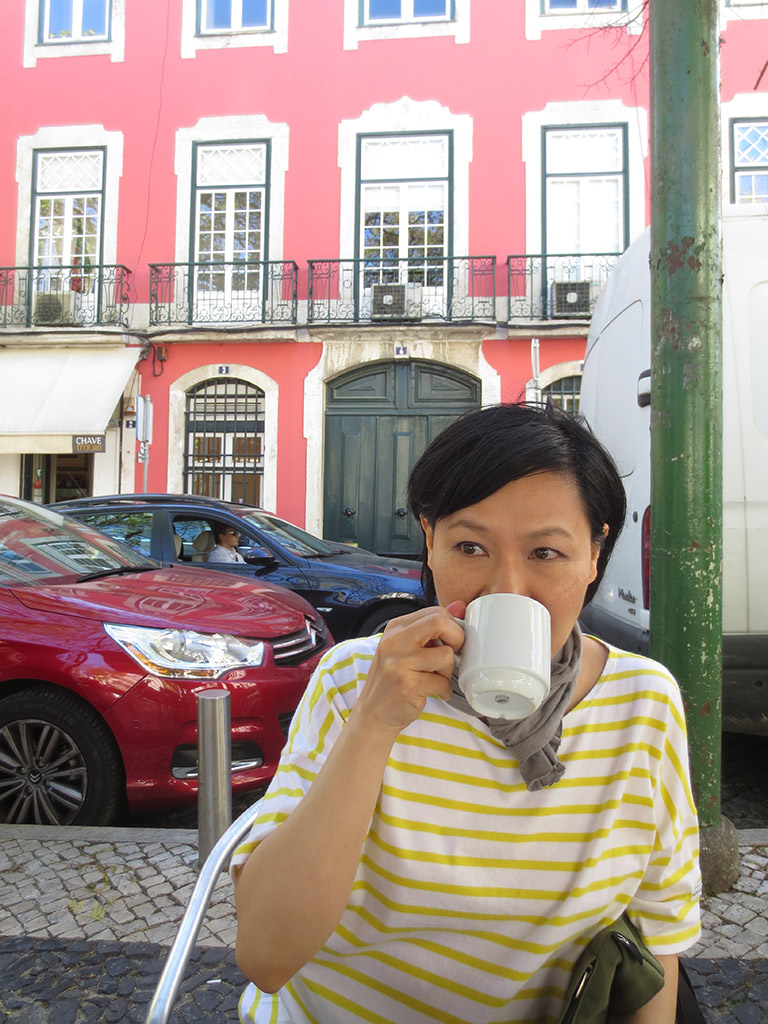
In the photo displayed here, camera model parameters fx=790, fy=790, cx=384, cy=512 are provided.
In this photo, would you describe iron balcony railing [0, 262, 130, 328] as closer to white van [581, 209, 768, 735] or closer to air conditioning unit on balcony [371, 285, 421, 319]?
air conditioning unit on balcony [371, 285, 421, 319]

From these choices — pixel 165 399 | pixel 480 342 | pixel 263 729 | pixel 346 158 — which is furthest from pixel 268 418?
pixel 263 729

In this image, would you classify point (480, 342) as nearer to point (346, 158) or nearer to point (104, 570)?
point (346, 158)

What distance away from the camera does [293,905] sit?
1087mm

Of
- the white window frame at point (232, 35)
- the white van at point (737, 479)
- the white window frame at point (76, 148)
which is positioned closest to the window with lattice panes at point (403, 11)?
the white window frame at point (232, 35)

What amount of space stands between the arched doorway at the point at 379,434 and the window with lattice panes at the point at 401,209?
1.64 meters

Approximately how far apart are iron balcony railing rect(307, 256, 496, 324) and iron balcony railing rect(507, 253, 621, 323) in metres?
0.39

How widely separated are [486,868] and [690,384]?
84.1 inches

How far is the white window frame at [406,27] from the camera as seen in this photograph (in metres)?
13.4

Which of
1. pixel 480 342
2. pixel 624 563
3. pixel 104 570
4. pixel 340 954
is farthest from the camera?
pixel 480 342

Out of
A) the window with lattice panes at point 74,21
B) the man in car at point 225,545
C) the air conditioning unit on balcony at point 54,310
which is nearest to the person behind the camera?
the man in car at point 225,545

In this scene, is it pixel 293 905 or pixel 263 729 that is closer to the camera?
pixel 293 905

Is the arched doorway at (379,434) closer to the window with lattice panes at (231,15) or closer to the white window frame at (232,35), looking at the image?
the white window frame at (232,35)

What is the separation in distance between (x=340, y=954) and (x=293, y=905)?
235 millimetres

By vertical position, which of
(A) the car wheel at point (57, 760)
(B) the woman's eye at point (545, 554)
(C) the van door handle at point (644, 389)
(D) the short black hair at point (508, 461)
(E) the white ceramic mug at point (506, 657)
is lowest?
(A) the car wheel at point (57, 760)
